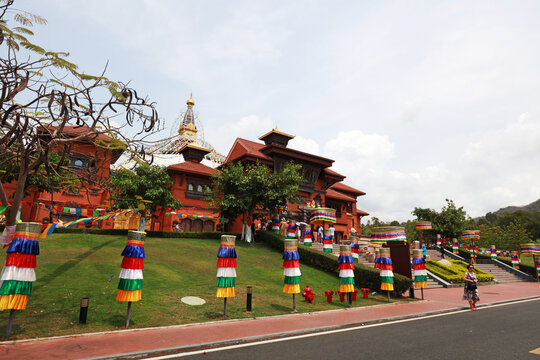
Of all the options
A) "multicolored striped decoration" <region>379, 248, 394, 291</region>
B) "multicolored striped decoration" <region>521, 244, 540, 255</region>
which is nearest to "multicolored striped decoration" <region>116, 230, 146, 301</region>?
"multicolored striped decoration" <region>379, 248, 394, 291</region>

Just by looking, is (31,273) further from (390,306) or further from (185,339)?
(390,306)

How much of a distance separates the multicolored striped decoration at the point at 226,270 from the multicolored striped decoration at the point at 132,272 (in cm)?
251

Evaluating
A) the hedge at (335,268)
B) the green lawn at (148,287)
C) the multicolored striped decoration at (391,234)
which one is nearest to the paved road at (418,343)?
the green lawn at (148,287)

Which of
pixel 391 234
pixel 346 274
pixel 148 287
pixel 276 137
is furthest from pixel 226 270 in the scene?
pixel 276 137

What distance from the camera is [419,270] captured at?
15.1 meters

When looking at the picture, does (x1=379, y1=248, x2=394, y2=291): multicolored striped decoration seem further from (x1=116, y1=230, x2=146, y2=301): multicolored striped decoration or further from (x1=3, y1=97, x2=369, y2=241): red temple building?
(x1=3, y1=97, x2=369, y2=241): red temple building

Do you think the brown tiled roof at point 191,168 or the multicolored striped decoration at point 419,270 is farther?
the brown tiled roof at point 191,168

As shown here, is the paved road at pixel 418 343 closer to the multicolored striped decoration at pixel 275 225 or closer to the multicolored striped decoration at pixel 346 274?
the multicolored striped decoration at pixel 346 274

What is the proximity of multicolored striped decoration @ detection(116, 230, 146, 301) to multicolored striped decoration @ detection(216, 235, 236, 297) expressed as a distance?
2.51m

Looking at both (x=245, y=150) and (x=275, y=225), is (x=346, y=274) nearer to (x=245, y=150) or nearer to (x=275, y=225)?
(x=275, y=225)

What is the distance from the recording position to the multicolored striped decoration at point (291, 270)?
1130cm

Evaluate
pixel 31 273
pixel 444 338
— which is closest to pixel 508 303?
pixel 444 338

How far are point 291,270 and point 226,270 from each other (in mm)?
2712

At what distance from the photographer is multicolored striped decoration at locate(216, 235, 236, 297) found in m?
9.95
